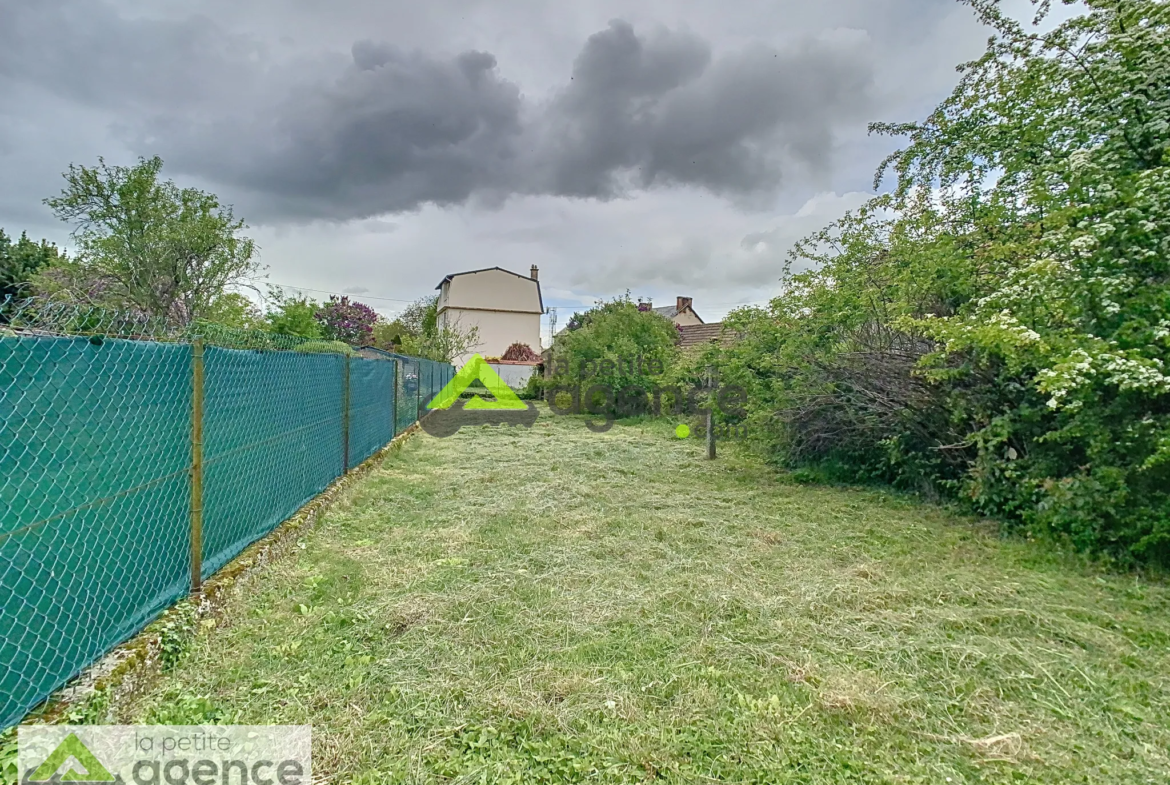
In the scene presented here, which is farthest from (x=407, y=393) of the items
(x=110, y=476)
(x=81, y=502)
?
(x=81, y=502)

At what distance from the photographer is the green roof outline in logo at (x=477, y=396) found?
16812mm

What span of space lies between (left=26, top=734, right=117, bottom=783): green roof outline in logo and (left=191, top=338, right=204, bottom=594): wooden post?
37.2 inches

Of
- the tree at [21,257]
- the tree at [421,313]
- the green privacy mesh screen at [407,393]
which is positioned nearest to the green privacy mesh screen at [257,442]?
the green privacy mesh screen at [407,393]

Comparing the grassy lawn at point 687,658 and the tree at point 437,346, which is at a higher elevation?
the tree at point 437,346

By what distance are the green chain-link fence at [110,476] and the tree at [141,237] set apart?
9.33m

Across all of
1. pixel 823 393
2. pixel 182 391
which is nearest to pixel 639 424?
pixel 823 393

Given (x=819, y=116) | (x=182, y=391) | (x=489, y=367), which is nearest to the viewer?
(x=182, y=391)

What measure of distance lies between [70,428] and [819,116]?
9283 millimetres

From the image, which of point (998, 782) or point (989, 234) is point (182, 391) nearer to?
point (998, 782)

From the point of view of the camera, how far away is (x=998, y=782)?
64.5 inches

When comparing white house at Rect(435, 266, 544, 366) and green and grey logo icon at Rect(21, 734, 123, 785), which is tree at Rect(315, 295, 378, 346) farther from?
green and grey logo icon at Rect(21, 734, 123, 785)

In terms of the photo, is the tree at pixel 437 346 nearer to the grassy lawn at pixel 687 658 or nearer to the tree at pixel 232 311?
the tree at pixel 232 311

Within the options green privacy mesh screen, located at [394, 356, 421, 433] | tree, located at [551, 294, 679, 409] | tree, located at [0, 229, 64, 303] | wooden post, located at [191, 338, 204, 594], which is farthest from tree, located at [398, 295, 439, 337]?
wooden post, located at [191, 338, 204, 594]

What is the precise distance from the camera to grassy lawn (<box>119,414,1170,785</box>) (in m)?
1.75
